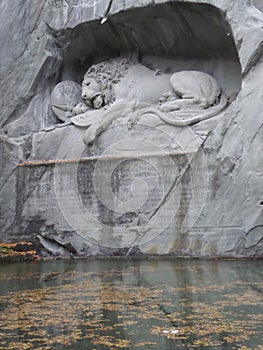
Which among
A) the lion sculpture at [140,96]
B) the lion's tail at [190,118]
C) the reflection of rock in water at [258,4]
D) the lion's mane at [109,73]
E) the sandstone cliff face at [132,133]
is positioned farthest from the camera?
the lion's mane at [109,73]

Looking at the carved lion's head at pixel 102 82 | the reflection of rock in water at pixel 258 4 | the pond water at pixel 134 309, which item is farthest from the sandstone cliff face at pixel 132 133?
the pond water at pixel 134 309

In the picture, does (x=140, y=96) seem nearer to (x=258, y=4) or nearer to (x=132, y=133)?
(x=132, y=133)

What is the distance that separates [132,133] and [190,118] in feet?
3.02

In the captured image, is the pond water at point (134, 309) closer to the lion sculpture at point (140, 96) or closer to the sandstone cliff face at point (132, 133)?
the sandstone cliff face at point (132, 133)

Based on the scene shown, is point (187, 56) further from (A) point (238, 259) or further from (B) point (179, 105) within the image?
(A) point (238, 259)

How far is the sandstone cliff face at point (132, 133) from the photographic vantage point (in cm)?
725

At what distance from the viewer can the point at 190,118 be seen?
799 centimetres

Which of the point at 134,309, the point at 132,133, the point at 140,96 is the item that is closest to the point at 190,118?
the point at 132,133

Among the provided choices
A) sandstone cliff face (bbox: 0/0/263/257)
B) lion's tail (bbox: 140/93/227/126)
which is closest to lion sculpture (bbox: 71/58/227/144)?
lion's tail (bbox: 140/93/227/126)

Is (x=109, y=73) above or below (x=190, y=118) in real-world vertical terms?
above

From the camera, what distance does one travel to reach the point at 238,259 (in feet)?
22.7

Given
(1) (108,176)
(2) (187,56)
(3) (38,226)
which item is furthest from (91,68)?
(3) (38,226)

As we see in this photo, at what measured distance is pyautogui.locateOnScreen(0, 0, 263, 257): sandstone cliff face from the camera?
725 centimetres

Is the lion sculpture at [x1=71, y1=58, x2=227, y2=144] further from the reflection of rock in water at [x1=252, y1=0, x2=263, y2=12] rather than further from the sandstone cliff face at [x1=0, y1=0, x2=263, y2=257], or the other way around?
the reflection of rock in water at [x1=252, y1=0, x2=263, y2=12]
